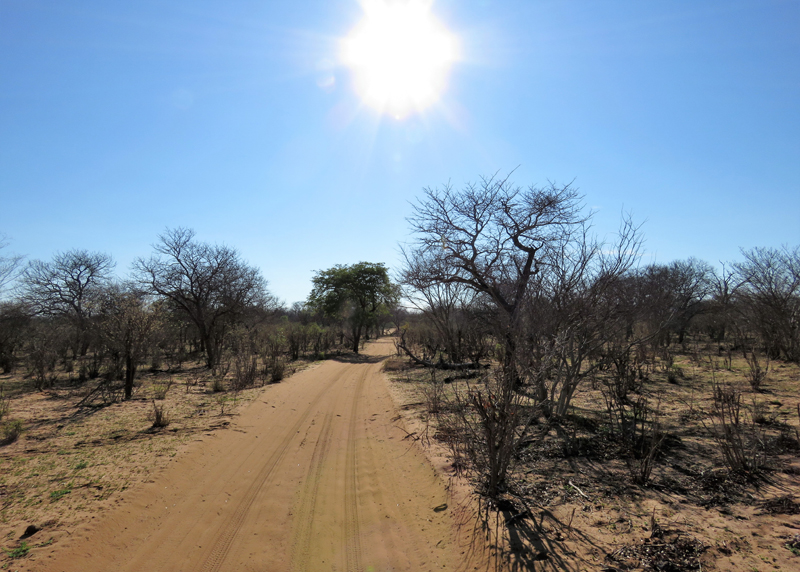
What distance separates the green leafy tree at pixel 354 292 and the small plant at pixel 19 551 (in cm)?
2781

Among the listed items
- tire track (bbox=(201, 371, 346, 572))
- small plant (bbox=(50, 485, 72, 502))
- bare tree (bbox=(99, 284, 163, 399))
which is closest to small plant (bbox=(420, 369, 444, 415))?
tire track (bbox=(201, 371, 346, 572))

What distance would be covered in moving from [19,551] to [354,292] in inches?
1145

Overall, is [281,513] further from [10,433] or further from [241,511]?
[10,433]

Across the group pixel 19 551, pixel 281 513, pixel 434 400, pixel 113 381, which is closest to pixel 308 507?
pixel 281 513

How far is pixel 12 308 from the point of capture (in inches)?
818

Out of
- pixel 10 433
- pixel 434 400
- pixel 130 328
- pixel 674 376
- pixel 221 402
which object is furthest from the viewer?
pixel 674 376

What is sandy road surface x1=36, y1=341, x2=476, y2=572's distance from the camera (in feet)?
12.7

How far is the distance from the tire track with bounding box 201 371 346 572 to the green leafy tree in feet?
78.3

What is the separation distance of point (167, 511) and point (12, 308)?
80.9ft

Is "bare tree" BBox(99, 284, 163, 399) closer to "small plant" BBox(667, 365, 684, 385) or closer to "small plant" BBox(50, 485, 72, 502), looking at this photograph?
"small plant" BBox(50, 485, 72, 502)

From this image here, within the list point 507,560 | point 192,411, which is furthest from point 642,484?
point 192,411

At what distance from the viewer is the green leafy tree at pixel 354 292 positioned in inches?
1280

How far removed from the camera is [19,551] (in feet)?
12.5

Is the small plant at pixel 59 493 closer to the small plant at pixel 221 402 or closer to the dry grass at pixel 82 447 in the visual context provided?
the dry grass at pixel 82 447
